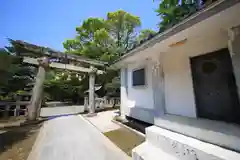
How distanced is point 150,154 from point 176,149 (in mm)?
567

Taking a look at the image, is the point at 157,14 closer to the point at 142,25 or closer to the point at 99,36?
the point at 99,36

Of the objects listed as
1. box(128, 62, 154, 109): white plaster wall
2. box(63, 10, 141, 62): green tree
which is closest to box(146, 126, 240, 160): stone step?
box(128, 62, 154, 109): white plaster wall

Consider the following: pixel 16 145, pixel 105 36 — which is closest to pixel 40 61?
pixel 16 145

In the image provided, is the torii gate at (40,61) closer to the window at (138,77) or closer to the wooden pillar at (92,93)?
the wooden pillar at (92,93)

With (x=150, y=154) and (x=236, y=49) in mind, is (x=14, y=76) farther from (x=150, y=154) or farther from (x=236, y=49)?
(x=236, y=49)

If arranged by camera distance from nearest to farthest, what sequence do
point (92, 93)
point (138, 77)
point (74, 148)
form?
point (74, 148) → point (138, 77) → point (92, 93)

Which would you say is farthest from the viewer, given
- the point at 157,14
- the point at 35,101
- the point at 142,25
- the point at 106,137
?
the point at 142,25

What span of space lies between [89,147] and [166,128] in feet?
7.80

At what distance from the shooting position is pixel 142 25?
19.0 m

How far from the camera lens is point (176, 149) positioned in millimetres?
2105

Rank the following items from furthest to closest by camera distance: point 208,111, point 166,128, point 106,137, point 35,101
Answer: point 35,101
point 106,137
point 208,111
point 166,128

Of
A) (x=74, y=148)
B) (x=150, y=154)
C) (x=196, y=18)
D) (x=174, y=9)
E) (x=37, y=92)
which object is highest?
(x=174, y=9)

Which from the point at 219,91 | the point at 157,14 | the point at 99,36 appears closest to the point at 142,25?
the point at 99,36

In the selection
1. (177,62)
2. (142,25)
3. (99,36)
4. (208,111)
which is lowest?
(208,111)
